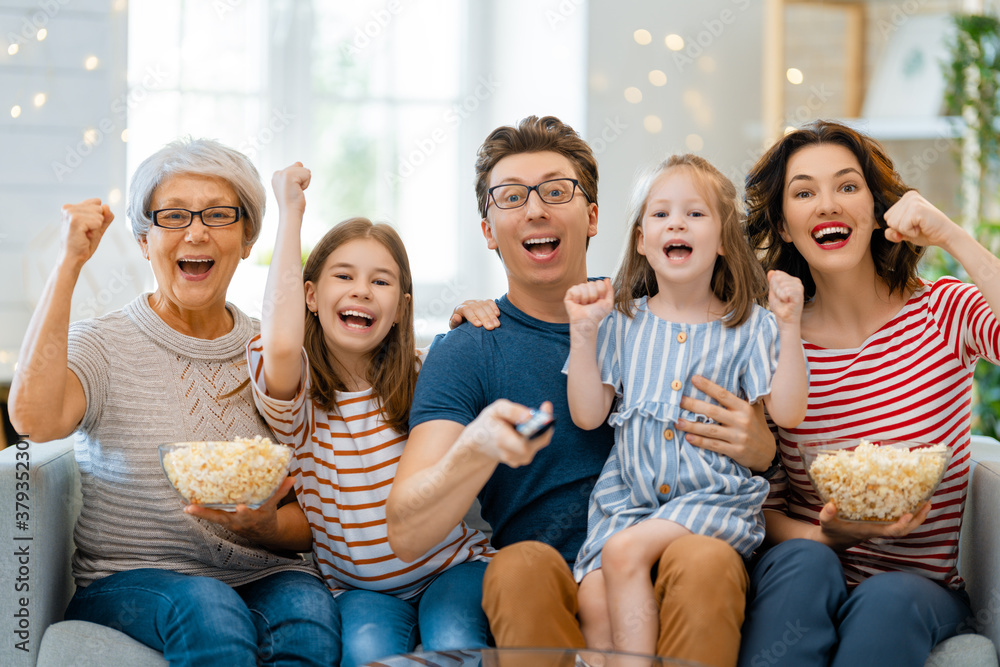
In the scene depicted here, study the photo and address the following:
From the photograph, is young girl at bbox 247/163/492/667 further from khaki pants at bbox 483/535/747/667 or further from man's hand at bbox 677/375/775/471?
man's hand at bbox 677/375/775/471

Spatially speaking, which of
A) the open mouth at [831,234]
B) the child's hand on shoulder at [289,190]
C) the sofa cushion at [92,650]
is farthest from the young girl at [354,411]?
the open mouth at [831,234]

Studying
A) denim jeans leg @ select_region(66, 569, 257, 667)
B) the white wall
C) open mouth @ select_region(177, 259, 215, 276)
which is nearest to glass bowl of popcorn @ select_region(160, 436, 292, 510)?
denim jeans leg @ select_region(66, 569, 257, 667)

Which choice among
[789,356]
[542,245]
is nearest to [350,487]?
[542,245]

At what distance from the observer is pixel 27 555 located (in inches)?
53.4

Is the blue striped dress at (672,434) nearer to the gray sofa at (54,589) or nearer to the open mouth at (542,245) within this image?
the open mouth at (542,245)

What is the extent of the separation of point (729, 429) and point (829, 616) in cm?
32

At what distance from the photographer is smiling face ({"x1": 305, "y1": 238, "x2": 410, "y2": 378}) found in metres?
1.52

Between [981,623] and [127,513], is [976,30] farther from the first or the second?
[127,513]

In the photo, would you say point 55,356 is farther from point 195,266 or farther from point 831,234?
point 831,234

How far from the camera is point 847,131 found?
5.11ft

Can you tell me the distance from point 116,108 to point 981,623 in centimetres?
302

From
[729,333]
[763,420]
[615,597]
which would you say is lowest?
[615,597]

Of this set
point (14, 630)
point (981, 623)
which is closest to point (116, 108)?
point (14, 630)

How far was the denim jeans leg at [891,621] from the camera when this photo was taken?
123 cm
